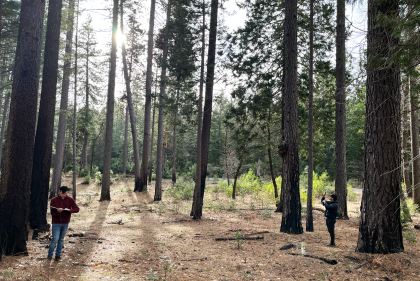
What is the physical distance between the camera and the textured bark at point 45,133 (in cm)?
754

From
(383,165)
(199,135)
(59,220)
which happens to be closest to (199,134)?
(199,135)

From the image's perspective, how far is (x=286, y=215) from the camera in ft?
27.3

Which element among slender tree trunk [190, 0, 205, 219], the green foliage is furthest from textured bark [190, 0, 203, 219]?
the green foliage

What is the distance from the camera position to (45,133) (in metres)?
7.88

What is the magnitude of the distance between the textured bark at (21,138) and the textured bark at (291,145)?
6992mm

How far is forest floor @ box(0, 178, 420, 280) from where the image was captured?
477 cm

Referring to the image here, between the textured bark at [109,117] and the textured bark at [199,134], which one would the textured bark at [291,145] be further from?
the textured bark at [109,117]

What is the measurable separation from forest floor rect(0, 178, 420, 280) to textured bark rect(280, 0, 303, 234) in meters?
0.60

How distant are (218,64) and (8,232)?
957 centimetres

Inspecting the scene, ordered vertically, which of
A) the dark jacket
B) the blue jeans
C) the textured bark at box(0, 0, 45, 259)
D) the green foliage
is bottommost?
the green foliage

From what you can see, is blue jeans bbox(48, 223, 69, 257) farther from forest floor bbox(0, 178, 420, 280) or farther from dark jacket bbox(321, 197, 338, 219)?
dark jacket bbox(321, 197, 338, 219)

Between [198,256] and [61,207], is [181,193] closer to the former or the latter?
[198,256]

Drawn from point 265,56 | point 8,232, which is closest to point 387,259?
point 8,232

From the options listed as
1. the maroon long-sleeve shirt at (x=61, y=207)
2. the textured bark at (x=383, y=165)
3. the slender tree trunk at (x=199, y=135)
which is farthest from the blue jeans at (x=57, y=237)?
the textured bark at (x=383, y=165)
